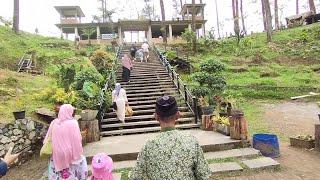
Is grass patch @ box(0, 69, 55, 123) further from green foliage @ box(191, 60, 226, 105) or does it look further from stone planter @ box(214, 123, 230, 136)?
stone planter @ box(214, 123, 230, 136)

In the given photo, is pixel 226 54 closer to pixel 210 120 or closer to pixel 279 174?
pixel 210 120

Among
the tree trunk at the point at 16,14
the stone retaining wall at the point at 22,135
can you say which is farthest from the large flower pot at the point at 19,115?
the tree trunk at the point at 16,14

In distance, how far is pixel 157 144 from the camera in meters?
2.95

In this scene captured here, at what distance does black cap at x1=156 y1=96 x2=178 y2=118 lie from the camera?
2926mm

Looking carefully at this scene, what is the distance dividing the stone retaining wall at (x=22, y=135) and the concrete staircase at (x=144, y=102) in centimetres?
196

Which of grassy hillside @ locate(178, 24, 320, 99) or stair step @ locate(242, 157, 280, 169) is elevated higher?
grassy hillside @ locate(178, 24, 320, 99)

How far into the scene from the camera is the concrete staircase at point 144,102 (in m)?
10.8

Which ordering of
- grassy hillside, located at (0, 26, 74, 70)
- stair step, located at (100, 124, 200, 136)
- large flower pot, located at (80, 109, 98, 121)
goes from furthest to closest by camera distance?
grassy hillside, located at (0, 26, 74, 70)
stair step, located at (100, 124, 200, 136)
large flower pot, located at (80, 109, 98, 121)

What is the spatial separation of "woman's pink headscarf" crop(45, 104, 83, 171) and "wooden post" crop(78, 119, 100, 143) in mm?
4067

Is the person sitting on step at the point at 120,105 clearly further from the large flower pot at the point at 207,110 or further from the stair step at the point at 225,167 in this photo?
the stair step at the point at 225,167

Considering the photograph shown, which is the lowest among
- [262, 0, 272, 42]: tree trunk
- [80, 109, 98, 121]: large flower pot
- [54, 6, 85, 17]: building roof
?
[80, 109, 98, 121]: large flower pot

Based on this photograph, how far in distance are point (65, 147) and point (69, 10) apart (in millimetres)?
36812

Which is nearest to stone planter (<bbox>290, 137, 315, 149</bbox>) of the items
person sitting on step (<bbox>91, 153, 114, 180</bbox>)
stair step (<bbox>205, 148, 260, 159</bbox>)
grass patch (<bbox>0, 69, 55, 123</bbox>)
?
stair step (<bbox>205, 148, 260, 159</bbox>)

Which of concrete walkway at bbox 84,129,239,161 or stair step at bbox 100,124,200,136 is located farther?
stair step at bbox 100,124,200,136
